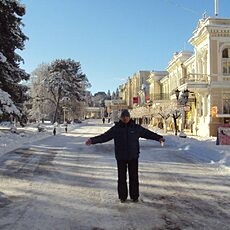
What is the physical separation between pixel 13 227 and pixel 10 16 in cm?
2062

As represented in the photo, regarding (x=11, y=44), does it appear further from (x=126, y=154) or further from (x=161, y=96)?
(x=161, y=96)

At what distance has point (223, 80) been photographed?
3559cm

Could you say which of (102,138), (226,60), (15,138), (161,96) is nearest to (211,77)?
(226,60)

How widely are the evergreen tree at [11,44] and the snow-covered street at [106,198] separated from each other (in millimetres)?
12830

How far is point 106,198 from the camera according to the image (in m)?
6.97

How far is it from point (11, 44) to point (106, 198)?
19815mm

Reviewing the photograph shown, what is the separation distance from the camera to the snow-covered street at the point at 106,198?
212 inches

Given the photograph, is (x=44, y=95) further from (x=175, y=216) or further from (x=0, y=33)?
(x=175, y=216)

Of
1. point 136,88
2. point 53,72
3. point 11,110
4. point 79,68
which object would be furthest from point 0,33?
point 136,88

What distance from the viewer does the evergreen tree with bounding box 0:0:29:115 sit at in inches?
915

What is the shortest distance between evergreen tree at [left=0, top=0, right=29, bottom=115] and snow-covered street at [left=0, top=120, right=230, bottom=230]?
12.8 metres

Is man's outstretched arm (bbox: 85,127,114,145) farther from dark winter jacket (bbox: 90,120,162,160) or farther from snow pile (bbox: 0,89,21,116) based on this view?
snow pile (bbox: 0,89,21,116)

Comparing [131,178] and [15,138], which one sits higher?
[131,178]

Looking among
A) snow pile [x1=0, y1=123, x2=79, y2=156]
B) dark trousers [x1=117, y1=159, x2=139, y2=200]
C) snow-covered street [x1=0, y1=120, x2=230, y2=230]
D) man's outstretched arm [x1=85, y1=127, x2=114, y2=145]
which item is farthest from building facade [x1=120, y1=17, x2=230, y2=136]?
dark trousers [x1=117, y1=159, x2=139, y2=200]
